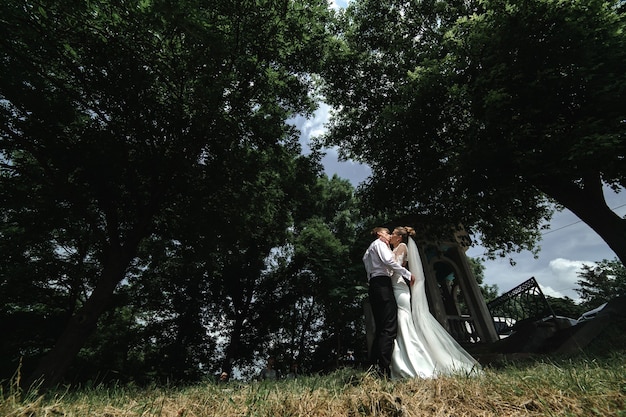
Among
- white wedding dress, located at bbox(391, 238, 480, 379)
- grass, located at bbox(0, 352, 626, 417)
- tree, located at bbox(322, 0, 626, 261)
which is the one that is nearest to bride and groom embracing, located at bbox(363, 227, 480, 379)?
white wedding dress, located at bbox(391, 238, 480, 379)

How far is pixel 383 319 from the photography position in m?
4.38

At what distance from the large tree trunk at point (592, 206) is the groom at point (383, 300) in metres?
7.21

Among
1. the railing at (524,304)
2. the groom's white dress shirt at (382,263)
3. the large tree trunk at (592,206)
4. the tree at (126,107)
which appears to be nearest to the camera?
the groom's white dress shirt at (382,263)

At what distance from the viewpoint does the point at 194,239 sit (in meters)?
11.0

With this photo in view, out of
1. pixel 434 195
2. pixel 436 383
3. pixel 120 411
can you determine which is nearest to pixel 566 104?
pixel 434 195

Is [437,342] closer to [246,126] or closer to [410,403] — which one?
[410,403]

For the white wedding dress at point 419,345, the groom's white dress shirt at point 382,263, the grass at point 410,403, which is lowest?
the grass at point 410,403

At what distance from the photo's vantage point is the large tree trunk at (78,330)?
6.99 metres

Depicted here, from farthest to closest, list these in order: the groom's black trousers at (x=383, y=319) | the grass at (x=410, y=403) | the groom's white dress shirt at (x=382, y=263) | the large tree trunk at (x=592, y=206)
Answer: the large tree trunk at (x=592, y=206) → the groom's white dress shirt at (x=382, y=263) → the groom's black trousers at (x=383, y=319) → the grass at (x=410, y=403)

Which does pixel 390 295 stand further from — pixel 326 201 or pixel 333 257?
pixel 326 201

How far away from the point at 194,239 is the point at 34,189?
15.9ft

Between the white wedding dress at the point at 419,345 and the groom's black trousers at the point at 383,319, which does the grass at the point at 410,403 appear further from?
the groom's black trousers at the point at 383,319

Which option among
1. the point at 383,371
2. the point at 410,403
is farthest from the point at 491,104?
the point at 410,403

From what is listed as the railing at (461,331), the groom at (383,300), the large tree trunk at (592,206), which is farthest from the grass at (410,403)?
the railing at (461,331)
